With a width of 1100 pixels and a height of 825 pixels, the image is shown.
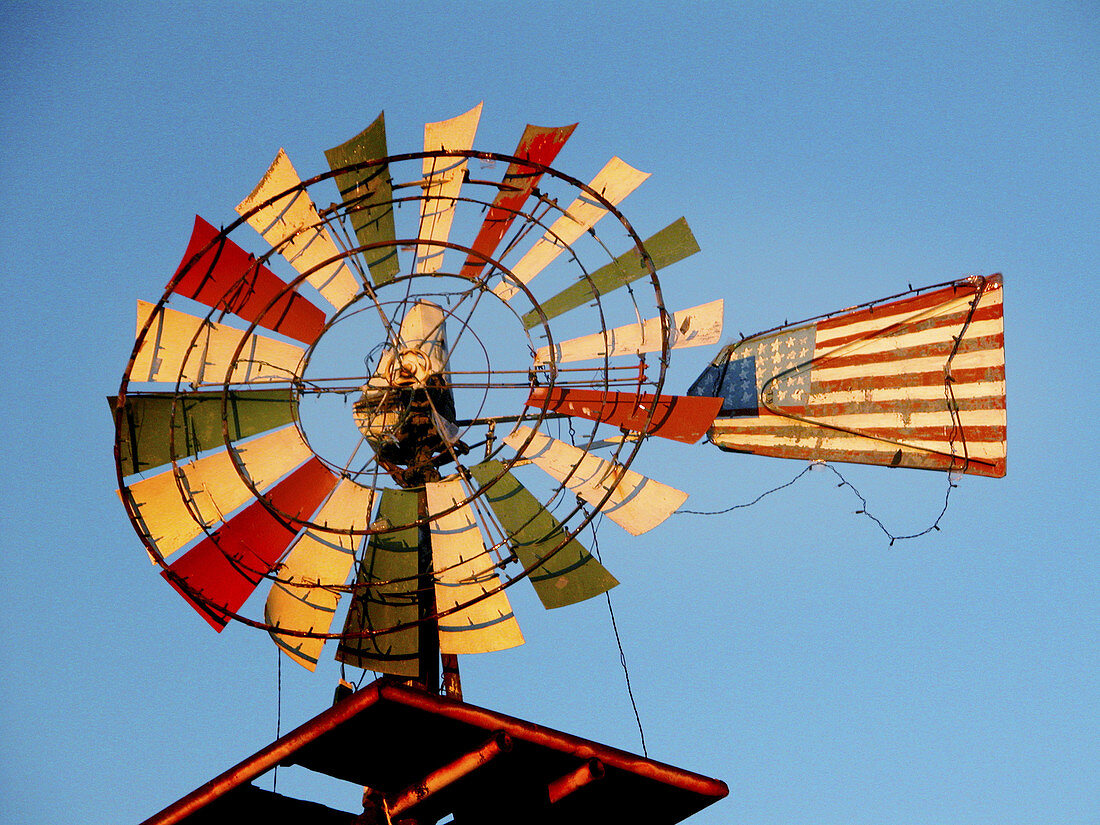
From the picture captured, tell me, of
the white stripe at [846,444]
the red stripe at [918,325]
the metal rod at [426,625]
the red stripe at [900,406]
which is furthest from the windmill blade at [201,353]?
the red stripe at [918,325]

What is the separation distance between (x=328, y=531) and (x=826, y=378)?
4.01m

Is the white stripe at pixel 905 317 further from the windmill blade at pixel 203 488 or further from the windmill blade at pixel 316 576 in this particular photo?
the windmill blade at pixel 203 488

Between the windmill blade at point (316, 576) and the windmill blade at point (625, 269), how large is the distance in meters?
1.46

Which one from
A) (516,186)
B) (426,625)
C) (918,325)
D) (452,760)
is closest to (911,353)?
(918,325)

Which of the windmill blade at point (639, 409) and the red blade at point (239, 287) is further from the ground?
the red blade at point (239, 287)

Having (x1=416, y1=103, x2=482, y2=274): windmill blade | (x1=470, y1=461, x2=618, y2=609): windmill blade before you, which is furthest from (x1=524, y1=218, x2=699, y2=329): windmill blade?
(x1=470, y1=461, x2=618, y2=609): windmill blade

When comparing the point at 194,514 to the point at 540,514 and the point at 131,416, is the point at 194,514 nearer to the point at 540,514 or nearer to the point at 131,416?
the point at 131,416

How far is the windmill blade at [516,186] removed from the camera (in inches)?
246

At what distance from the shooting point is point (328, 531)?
5.41m

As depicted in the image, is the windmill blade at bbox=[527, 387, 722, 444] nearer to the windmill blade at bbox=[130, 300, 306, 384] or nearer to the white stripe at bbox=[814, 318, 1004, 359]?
the windmill blade at bbox=[130, 300, 306, 384]

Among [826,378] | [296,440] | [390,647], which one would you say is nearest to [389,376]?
[296,440]

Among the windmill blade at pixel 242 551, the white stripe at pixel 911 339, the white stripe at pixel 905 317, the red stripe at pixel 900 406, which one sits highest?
the white stripe at pixel 905 317

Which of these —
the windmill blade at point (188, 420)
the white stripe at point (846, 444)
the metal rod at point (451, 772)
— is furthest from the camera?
the white stripe at point (846, 444)

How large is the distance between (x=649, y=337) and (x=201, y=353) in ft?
8.11
